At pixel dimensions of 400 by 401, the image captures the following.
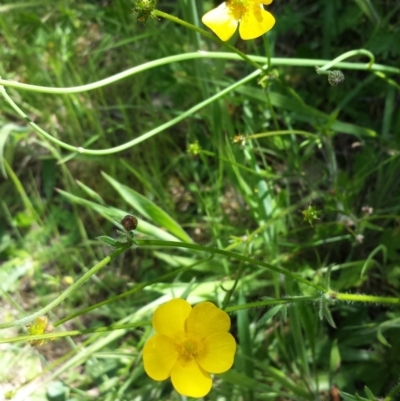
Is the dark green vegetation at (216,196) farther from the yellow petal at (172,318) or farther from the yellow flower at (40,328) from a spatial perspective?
the yellow flower at (40,328)

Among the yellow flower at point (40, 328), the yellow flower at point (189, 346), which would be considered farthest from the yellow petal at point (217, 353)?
the yellow flower at point (40, 328)

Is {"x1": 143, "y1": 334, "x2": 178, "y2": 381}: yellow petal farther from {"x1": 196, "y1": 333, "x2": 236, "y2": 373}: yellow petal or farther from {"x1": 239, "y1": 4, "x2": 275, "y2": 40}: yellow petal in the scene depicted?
{"x1": 239, "y1": 4, "x2": 275, "y2": 40}: yellow petal

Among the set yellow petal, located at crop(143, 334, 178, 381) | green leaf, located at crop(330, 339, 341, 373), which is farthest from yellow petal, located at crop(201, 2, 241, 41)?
green leaf, located at crop(330, 339, 341, 373)

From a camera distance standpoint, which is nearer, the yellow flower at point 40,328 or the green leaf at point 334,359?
the yellow flower at point 40,328

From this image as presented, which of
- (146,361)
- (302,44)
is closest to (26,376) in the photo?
(146,361)

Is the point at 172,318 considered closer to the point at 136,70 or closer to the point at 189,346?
the point at 189,346

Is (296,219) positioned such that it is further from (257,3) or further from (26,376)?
(26,376)

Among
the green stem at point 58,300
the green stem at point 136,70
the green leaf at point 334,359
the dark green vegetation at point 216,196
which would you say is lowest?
the green leaf at point 334,359
